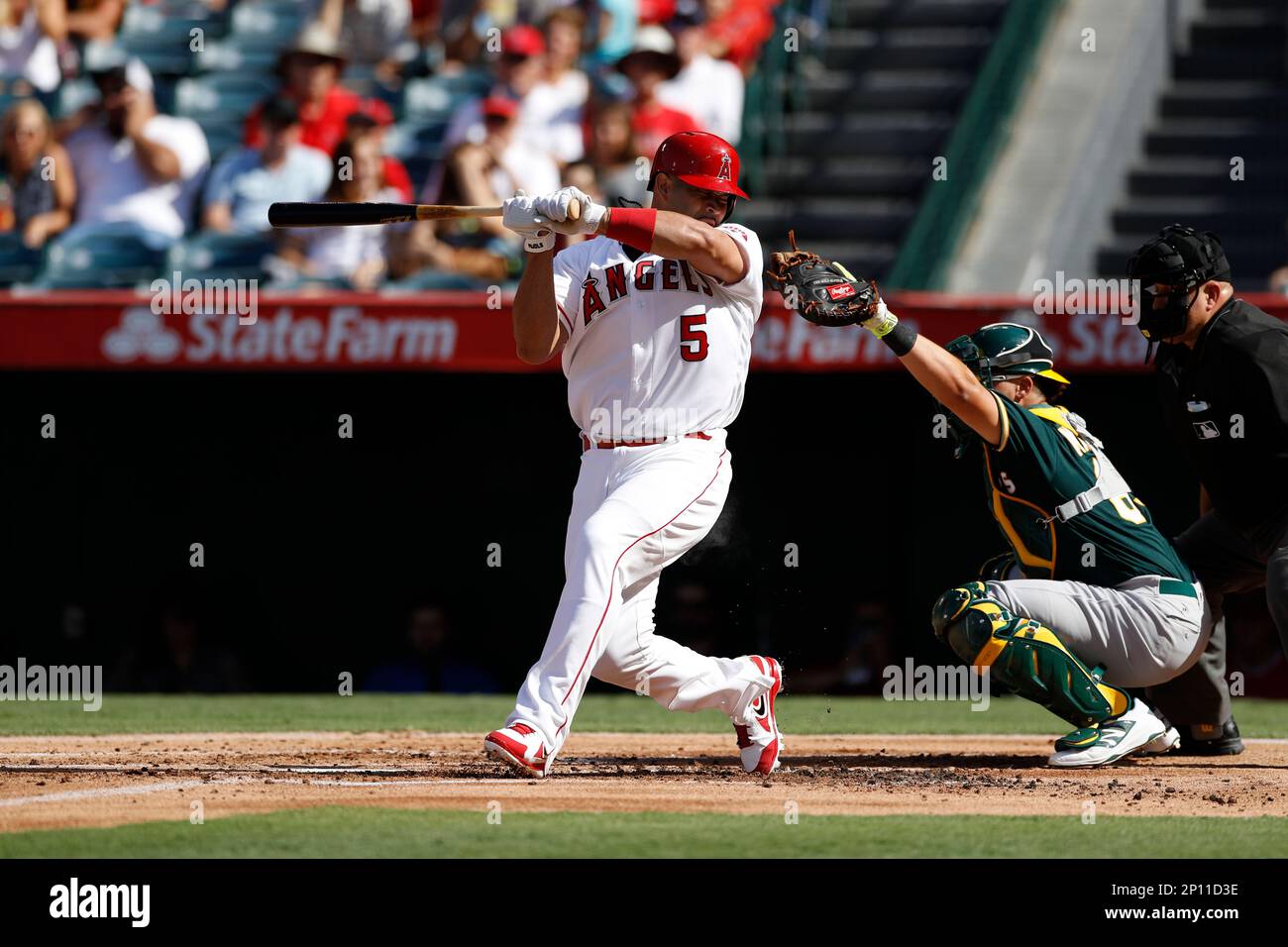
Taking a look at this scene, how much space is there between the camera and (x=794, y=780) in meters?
4.82

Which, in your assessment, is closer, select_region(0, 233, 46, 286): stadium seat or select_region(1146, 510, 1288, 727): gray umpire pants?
select_region(1146, 510, 1288, 727): gray umpire pants

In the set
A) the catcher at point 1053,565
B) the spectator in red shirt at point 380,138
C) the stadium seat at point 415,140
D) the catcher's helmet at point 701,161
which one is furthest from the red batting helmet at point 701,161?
the stadium seat at point 415,140

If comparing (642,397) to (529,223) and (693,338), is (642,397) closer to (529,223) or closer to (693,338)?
(693,338)

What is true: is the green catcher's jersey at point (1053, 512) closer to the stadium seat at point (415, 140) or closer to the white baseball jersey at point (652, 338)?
the white baseball jersey at point (652, 338)

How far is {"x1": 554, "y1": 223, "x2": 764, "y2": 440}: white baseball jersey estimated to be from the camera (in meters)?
4.61

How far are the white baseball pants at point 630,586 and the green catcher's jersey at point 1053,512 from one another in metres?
0.79

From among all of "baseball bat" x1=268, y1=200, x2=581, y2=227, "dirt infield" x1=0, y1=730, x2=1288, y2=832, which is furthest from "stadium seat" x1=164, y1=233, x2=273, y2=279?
"baseball bat" x1=268, y1=200, x2=581, y2=227

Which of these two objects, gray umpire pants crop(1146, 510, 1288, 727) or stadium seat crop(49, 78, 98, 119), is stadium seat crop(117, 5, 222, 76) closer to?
stadium seat crop(49, 78, 98, 119)

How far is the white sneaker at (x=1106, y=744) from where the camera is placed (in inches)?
202

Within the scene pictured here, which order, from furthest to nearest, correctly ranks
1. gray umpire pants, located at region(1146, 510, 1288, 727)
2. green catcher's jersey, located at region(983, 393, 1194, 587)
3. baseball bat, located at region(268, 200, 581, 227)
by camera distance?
gray umpire pants, located at region(1146, 510, 1288, 727)
green catcher's jersey, located at region(983, 393, 1194, 587)
baseball bat, located at region(268, 200, 581, 227)

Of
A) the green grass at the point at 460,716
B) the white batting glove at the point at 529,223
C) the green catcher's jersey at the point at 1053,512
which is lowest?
the green grass at the point at 460,716

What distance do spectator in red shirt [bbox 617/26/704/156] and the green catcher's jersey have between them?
195 inches

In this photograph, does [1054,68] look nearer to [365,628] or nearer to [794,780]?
[365,628]

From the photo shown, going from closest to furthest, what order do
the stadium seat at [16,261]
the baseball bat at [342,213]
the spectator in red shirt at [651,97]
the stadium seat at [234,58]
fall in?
the baseball bat at [342,213], the spectator in red shirt at [651,97], the stadium seat at [16,261], the stadium seat at [234,58]
